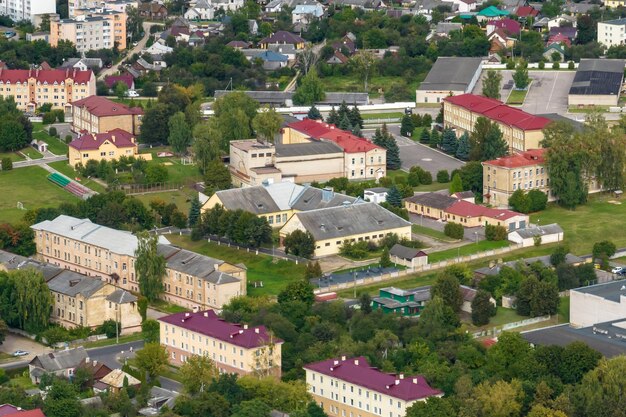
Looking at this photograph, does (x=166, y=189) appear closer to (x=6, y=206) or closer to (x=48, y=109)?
(x=6, y=206)

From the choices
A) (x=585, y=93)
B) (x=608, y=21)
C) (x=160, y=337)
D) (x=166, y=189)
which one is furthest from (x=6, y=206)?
(x=608, y=21)

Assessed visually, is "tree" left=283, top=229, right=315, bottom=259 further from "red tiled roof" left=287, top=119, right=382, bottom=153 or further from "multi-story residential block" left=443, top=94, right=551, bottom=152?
"multi-story residential block" left=443, top=94, right=551, bottom=152

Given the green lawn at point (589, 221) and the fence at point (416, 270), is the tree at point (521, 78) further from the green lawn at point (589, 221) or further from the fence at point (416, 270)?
the fence at point (416, 270)

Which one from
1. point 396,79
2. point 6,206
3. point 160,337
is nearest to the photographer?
point 160,337

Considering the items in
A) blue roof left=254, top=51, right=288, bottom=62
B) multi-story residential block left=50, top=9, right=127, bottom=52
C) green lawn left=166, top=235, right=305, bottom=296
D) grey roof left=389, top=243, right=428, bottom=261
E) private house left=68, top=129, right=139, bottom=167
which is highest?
multi-story residential block left=50, top=9, right=127, bottom=52

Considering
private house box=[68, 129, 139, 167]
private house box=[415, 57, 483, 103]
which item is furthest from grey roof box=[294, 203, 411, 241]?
private house box=[415, 57, 483, 103]

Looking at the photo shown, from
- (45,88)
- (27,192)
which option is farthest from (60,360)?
(45,88)
